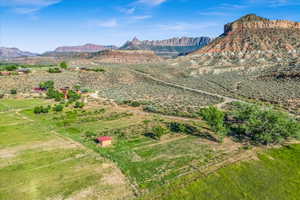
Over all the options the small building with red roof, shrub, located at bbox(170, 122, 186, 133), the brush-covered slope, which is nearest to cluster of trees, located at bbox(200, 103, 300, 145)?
shrub, located at bbox(170, 122, 186, 133)

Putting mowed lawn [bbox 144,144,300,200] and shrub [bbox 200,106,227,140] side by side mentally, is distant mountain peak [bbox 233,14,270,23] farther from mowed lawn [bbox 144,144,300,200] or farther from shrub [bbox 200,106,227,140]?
mowed lawn [bbox 144,144,300,200]

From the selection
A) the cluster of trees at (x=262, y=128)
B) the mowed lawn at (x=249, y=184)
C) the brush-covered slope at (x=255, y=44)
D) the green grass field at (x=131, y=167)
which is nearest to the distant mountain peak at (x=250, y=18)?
the brush-covered slope at (x=255, y=44)

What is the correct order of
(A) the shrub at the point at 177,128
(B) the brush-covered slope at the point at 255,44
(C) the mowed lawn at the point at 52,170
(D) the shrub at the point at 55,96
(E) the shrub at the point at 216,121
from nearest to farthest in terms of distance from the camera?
1. (C) the mowed lawn at the point at 52,170
2. (E) the shrub at the point at 216,121
3. (A) the shrub at the point at 177,128
4. (D) the shrub at the point at 55,96
5. (B) the brush-covered slope at the point at 255,44

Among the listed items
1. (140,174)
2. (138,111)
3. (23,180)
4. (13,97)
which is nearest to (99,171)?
(140,174)

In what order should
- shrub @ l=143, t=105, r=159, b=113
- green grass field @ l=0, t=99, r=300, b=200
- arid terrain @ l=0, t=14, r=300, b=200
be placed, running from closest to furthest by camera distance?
green grass field @ l=0, t=99, r=300, b=200 < arid terrain @ l=0, t=14, r=300, b=200 < shrub @ l=143, t=105, r=159, b=113

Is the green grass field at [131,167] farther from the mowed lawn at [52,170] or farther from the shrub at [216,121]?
the shrub at [216,121]

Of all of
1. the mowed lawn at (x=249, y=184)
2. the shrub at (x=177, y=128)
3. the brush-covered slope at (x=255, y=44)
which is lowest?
the mowed lawn at (x=249, y=184)
